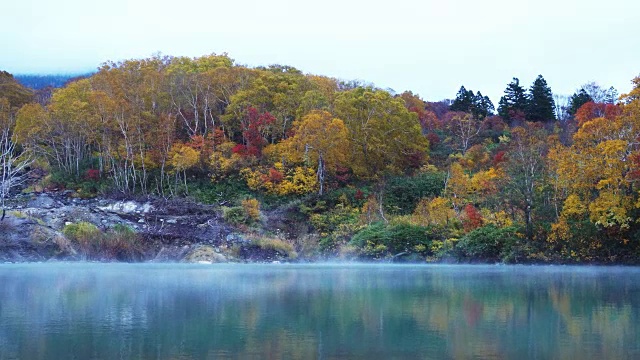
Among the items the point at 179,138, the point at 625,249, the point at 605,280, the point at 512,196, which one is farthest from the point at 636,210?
the point at 179,138

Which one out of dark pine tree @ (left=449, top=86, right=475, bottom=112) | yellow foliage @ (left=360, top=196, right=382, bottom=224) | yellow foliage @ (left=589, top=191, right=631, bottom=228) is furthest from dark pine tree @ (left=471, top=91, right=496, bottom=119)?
yellow foliage @ (left=589, top=191, right=631, bottom=228)

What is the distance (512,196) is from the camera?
128 feet

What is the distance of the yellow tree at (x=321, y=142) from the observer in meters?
49.3

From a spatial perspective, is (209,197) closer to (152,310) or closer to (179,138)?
(179,138)

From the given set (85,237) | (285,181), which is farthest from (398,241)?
(85,237)

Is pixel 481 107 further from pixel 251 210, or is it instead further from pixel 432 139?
pixel 251 210

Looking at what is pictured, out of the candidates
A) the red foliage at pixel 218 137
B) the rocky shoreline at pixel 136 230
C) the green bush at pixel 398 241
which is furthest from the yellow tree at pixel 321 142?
the green bush at pixel 398 241

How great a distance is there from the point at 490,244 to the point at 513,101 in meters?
35.9

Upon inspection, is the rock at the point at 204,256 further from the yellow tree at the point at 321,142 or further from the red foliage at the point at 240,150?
the red foliage at the point at 240,150

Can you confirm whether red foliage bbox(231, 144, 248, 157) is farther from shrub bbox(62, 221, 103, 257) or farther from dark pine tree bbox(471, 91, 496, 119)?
dark pine tree bbox(471, 91, 496, 119)

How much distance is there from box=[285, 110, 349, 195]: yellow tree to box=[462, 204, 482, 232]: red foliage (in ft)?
40.3

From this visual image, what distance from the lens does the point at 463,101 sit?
74.6 metres

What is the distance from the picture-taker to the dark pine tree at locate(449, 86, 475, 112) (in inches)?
2911

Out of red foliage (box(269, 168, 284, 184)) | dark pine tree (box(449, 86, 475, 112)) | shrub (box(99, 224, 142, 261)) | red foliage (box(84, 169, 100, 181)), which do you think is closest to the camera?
shrub (box(99, 224, 142, 261))
